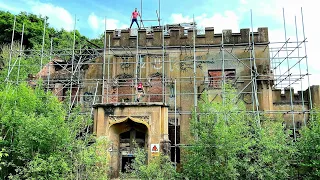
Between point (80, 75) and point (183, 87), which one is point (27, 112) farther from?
point (183, 87)

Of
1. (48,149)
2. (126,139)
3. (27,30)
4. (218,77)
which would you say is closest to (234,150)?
(126,139)

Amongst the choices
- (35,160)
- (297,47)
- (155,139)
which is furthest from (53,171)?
(297,47)

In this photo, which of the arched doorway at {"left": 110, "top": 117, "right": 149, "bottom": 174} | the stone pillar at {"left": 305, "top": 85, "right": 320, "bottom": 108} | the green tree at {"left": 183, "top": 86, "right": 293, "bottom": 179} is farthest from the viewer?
the stone pillar at {"left": 305, "top": 85, "right": 320, "bottom": 108}

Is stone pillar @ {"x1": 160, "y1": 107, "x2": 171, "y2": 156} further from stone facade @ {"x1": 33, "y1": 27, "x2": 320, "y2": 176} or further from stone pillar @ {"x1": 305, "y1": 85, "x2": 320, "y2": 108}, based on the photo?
stone pillar @ {"x1": 305, "y1": 85, "x2": 320, "y2": 108}

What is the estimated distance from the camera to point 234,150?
42.9 feet

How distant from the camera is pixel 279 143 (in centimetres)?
1369

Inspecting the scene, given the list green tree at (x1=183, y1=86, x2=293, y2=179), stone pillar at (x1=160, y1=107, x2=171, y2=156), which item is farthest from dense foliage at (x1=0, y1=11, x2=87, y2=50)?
green tree at (x1=183, y1=86, x2=293, y2=179)

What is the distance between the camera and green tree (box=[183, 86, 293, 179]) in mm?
13047

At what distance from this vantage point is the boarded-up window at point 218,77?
20098 millimetres

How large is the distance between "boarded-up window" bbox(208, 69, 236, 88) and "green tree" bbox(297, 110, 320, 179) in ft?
20.8

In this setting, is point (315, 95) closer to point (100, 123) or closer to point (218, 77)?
point (218, 77)

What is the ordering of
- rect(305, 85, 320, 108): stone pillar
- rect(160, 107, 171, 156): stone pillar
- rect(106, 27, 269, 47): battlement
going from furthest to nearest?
rect(106, 27, 269, 47): battlement → rect(305, 85, 320, 108): stone pillar → rect(160, 107, 171, 156): stone pillar

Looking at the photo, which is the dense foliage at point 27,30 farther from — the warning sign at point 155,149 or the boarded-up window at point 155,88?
the warning sign at point 155,149

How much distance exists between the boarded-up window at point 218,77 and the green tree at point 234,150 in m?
5.99
